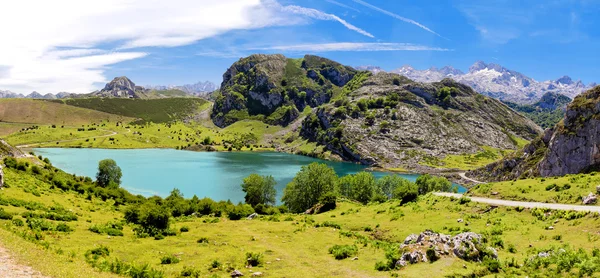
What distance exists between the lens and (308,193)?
9162cm

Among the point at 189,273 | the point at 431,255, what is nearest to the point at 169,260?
the point at 189,273

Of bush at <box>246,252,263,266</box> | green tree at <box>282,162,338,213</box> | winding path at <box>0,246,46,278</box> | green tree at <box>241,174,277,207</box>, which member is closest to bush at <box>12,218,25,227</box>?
winding path at <box>0,246,46,278</box>

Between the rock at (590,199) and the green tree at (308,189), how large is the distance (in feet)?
189

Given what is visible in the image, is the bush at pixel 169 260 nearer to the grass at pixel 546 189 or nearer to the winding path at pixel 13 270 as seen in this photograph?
the winding path at pixel 13 270

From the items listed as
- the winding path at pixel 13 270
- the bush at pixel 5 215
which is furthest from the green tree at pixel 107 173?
the winding path at pixel 13 270

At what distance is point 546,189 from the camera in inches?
1874

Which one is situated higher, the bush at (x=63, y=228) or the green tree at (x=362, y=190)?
the bush at (x=63, y=228)

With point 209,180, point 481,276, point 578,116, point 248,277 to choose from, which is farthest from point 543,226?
point 209,180

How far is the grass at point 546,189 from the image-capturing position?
140ft

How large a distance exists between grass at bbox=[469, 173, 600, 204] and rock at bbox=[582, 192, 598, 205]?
2.97 ft

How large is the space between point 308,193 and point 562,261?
70.7m

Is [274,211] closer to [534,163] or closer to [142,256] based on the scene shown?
[142,256]

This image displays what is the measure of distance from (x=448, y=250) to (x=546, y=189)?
30.9 meters

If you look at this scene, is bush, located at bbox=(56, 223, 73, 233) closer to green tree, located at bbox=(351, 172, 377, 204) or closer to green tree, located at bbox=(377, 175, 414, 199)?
green tree, located at bbox=(351, 172, 377, 204)
